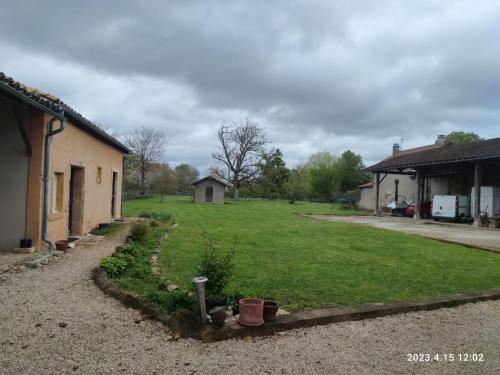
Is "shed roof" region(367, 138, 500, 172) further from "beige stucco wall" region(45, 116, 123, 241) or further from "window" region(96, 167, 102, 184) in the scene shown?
"window" region(96, 167, 102, 184)

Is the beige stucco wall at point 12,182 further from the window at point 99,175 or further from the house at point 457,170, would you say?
the house at point 457,170

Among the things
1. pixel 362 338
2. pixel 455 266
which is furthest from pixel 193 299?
pixel 455 266

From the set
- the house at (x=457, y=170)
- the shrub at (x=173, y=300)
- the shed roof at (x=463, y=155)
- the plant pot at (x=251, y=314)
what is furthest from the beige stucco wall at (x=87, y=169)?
the house at (x=457, y=170)

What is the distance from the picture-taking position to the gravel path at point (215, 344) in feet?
10.9

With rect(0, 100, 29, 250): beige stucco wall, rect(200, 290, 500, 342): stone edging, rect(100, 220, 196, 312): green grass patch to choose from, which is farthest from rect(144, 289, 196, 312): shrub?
rect(0, 100, 29, 250): beige stucco wall

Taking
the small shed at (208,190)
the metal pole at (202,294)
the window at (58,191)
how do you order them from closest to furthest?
the metal pole at (202,294) < the window at (58,191) < the small shed at (208,190)

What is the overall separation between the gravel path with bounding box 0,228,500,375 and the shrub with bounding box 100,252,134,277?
101 cm

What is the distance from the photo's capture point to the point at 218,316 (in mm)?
3951

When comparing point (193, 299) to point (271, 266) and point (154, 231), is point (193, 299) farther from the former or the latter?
point (154, 231)

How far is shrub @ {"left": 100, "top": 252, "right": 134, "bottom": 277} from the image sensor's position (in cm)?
616

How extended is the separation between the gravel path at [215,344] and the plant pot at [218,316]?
0.77ft

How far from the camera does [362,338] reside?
13.2 feet

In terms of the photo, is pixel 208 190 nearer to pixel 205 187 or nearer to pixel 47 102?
pixel 205 187

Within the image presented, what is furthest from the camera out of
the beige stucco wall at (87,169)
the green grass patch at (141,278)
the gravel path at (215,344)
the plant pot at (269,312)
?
the beige stucco wall at (87,169)
